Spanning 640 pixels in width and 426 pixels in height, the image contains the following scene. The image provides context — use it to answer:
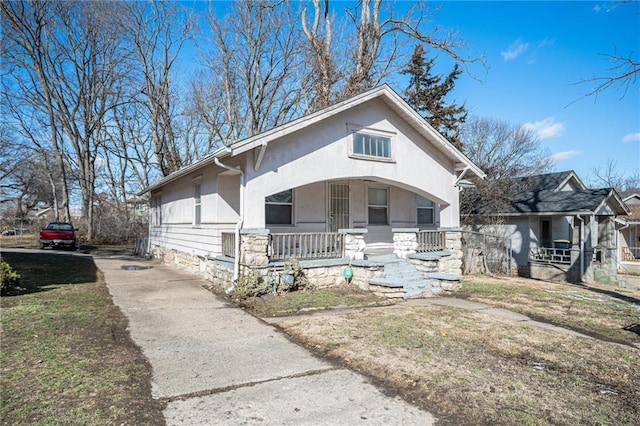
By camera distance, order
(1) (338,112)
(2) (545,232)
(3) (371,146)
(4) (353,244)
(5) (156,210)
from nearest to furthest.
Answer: (1) (338,112), (4) (353,244), (3) (371,146), (5) (156,210), (2) (545,232)

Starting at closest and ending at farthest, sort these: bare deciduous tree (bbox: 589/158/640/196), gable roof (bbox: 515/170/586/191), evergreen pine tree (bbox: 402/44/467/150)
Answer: evergreen pine tree (bbox: 402/44/467/150) → gable roof (bbox: 515/170/586/191) → bare deciduous tree (bbox: 589/158/640/196)

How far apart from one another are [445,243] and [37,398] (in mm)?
11354

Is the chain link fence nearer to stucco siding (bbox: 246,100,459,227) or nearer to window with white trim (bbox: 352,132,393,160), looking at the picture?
stucco siding (bbox: 246,100,459,227)

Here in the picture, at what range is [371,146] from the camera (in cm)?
1096

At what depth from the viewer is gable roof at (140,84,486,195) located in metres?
8.36

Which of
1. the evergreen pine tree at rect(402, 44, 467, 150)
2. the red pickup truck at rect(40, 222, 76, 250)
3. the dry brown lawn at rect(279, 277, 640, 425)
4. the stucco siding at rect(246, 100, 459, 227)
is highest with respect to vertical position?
the evergreen pine tree at rect(402, 44, 467, 150)

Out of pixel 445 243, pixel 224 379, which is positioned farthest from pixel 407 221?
pixel 224 379

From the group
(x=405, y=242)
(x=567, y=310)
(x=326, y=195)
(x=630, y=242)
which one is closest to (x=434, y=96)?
(x=326, y=195)

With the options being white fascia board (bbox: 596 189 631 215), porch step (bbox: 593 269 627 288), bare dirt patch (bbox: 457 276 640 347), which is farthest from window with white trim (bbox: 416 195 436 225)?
porch step (bbox: 593 269 627 288)

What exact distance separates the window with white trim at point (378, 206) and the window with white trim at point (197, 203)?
18.7ft

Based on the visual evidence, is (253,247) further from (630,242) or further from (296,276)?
(630,242)

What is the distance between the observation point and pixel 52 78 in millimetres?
26156

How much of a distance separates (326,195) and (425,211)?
4.87m

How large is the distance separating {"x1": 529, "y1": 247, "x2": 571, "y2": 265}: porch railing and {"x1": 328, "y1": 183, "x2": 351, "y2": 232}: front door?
11672mm
